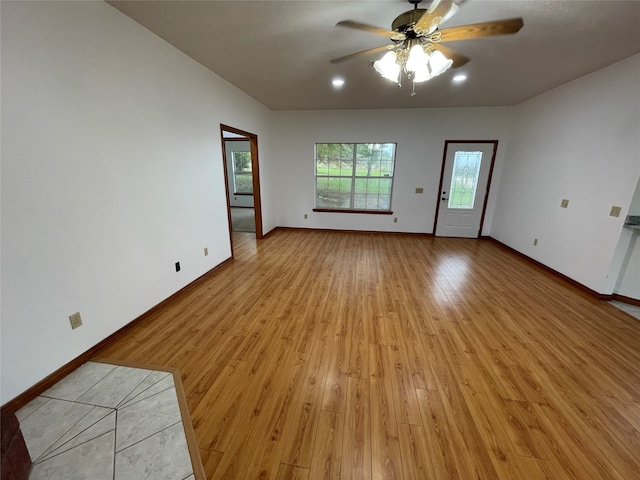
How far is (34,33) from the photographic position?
4.82ft

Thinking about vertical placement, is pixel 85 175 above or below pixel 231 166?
below

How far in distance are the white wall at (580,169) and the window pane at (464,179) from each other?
734 millimetres

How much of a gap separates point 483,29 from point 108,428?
3.39 meters

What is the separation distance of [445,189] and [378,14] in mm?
4101

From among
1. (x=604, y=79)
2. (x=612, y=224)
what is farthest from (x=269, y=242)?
(x=604, y=79)

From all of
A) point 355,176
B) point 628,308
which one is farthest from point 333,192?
point 628,308

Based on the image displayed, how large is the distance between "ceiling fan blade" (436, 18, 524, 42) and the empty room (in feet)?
0.08

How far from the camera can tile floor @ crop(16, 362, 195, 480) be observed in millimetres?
1233

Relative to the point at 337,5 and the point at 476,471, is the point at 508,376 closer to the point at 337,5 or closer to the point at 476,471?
the point at 476,471

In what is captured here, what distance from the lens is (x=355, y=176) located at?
5.64m

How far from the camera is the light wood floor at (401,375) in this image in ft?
4.27

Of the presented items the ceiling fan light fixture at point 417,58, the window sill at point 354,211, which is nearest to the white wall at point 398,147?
the window sill at point 354,211

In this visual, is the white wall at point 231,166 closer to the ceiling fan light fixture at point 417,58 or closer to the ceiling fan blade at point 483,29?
the ceiling fan light fixture at point 417,58

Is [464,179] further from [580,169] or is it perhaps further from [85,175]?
[85,175]
